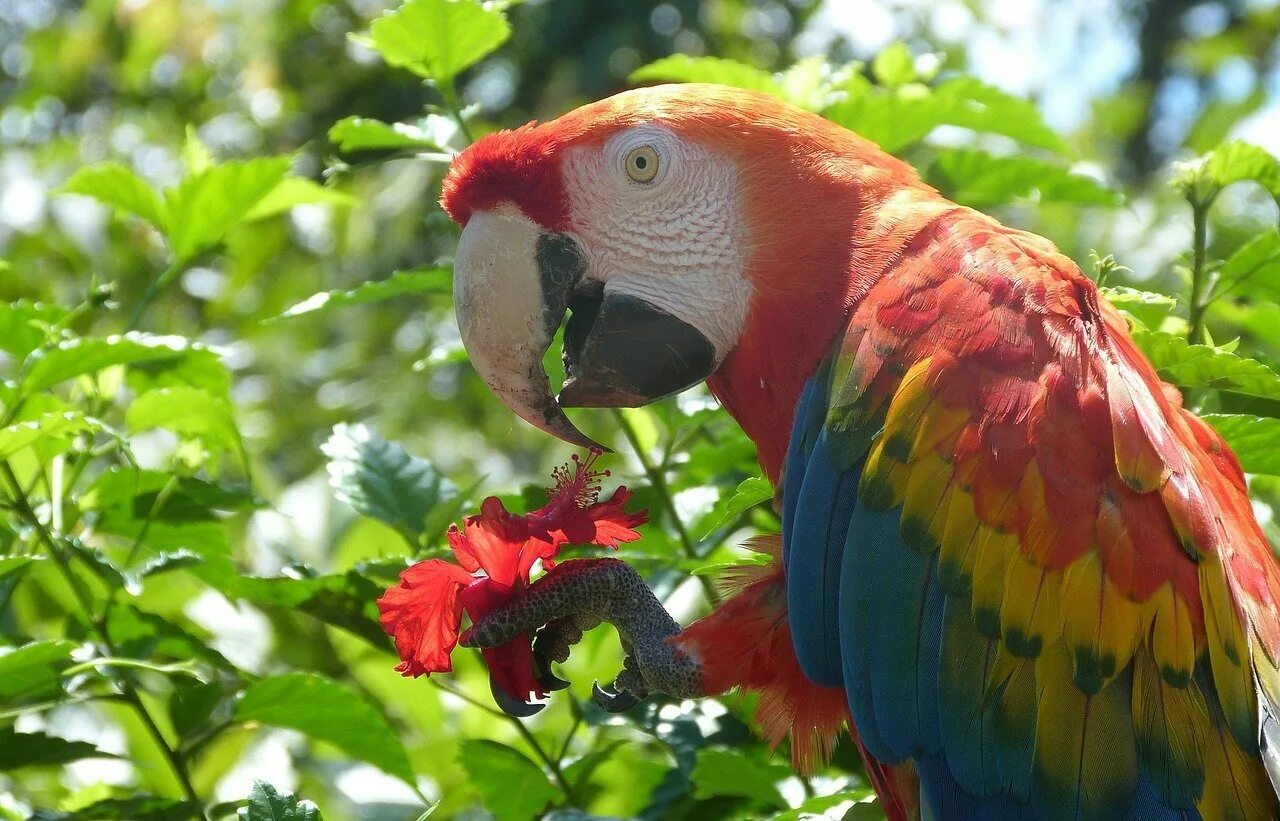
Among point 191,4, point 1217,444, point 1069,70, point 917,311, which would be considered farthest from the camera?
point 1069,70

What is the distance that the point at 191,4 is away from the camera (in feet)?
14.0

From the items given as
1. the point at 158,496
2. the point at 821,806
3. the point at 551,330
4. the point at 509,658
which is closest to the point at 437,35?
the point at 551,330

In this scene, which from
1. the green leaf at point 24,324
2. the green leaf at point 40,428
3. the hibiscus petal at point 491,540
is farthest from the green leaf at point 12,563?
the hibiscus petal at point 491,540

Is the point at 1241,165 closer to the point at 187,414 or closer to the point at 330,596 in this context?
the point at 330,596

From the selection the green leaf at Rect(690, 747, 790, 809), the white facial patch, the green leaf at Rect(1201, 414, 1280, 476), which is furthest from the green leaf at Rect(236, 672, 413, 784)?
the green leaf at Rect(1201, 414, 1280, 476)

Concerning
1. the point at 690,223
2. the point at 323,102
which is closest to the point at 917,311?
the point at 690,223

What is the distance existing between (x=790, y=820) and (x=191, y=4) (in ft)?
12.5

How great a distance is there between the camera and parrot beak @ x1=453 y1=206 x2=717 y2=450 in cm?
143

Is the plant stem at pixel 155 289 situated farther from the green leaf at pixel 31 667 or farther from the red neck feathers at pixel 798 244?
the red neck feathers at pixel 798 244

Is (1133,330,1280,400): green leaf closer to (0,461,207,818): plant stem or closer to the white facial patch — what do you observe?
the white facial patch

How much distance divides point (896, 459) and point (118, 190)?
113cm

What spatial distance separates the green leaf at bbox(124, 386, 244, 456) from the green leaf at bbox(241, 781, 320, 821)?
52 cm

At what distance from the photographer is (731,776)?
57.2 inches

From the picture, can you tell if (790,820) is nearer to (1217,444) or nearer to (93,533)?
(1217,444)
